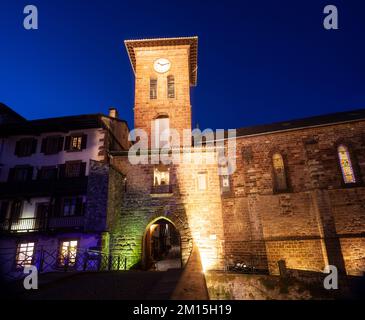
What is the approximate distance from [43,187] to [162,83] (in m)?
11.8

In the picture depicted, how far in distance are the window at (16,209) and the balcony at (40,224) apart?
0.42 m

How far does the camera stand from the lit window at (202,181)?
48.6ft

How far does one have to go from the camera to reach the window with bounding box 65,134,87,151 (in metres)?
18.4

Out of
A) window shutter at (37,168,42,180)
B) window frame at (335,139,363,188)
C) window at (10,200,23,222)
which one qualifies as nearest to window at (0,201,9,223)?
window at (10,200,23,222)

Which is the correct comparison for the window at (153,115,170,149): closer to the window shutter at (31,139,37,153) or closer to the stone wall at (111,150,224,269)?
the stone wall at (111,150,224,269)

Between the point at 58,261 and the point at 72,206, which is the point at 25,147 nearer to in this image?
the point at 72,206

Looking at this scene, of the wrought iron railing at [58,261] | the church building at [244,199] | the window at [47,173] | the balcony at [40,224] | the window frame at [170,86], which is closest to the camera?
the church building at [244,199]

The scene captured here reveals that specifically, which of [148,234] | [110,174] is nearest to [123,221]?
[148,234]

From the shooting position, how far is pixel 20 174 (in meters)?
18.5

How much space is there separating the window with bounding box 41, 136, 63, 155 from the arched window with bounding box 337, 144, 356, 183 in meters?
18.9

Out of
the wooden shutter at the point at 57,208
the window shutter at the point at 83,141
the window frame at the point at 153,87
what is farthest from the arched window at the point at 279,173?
the wooden shutter at the point at 57,208

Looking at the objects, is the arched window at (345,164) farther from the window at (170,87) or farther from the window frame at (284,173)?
the window at (170,87)

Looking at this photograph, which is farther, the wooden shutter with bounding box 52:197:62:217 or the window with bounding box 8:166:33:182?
the window with bounding box 8:166:33:182
